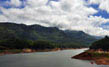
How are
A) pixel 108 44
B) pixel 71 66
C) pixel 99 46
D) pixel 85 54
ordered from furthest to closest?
pixel 99 46 < pixel 108 44 < pixel 85 54 < pixel 71 66

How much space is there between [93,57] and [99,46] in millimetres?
41989

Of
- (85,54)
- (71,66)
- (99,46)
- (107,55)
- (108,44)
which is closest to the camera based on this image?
(71,66)

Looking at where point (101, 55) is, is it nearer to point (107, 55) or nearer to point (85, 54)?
point (107, 55)

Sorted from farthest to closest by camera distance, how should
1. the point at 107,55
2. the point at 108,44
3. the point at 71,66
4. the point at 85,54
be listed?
the point at 108,44 < the point at 85,54 < the point at 107,55 < the point at 71,66

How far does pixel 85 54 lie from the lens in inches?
5733

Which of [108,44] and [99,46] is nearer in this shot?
[108,44]

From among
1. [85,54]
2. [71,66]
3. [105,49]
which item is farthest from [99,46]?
[71,66]

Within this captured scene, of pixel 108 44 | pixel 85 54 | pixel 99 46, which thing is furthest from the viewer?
pixel 99 46

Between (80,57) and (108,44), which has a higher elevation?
(108,44)

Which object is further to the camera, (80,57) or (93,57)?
(80,57)

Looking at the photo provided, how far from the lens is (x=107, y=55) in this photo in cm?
13350

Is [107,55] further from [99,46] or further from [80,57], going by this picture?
[99,46]

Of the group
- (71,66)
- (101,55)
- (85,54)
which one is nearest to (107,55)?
(101,55)

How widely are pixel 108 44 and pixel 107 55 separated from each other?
3240cm
